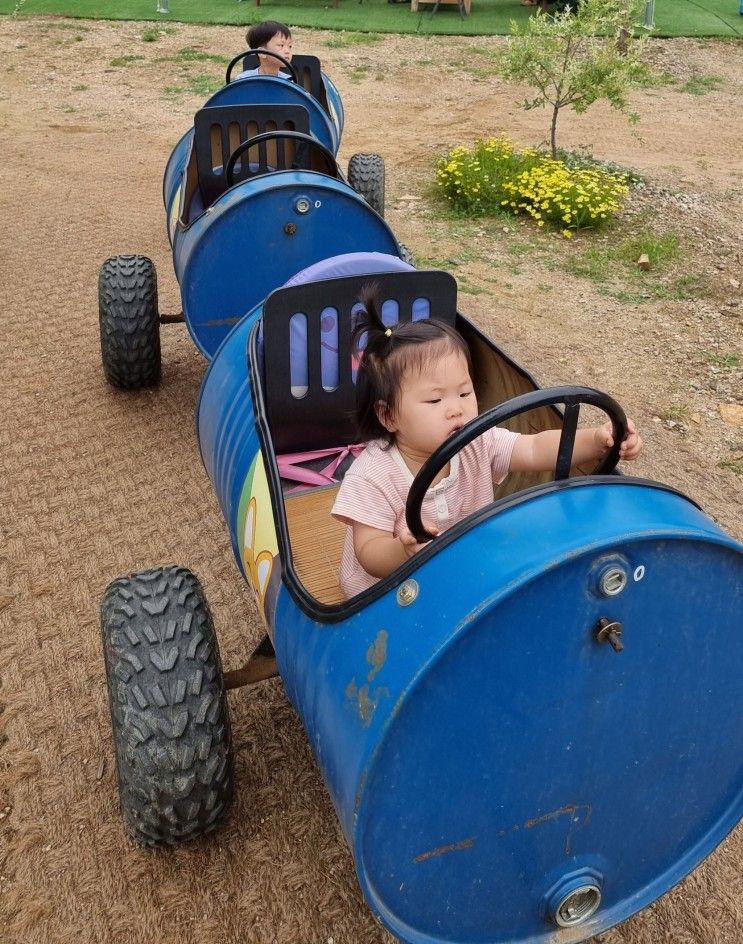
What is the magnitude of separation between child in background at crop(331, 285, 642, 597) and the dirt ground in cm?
75

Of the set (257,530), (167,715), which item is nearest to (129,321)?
(257,530)

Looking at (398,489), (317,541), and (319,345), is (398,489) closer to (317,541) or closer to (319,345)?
(317,541)

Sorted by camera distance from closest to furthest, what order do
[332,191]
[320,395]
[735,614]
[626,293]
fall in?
[735,614], [320,395], [332,191], [626,293]

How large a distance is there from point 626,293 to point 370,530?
170 inches

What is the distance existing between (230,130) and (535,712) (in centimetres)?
377

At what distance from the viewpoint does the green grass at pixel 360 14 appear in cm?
1338

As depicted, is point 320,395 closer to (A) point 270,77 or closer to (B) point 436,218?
(A) point 270,77

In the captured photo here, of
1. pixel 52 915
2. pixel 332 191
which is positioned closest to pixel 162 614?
pixel 52 915

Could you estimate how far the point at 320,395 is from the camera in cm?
285

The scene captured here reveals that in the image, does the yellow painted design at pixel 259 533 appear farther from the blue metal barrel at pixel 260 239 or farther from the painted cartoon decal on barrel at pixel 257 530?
the blue metal barrel at pixel 260 239

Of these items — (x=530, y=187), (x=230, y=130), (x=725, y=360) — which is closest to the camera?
(x=230, y=130)

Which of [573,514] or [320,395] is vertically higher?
[573,514]

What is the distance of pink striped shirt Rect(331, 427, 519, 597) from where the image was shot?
192cm

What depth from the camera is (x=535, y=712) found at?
4.99ft
